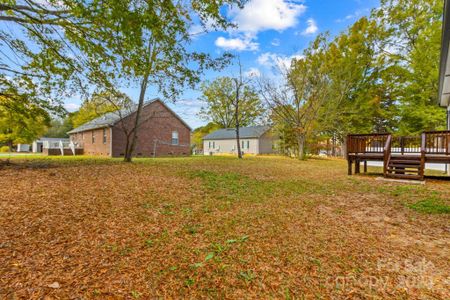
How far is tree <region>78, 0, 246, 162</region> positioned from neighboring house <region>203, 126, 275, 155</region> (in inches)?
879

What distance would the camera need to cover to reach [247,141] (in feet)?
108

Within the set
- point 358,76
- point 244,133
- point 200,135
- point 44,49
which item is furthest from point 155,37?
point 200,135

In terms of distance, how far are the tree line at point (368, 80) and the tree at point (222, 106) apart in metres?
10.2

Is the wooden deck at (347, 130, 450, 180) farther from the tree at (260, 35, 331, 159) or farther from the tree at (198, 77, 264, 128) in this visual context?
the tree at (198, 77, 264, 128)

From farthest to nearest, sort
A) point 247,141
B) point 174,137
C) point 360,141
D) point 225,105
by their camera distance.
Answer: point 225,105
point 247,141
point 174,137
point 360,141

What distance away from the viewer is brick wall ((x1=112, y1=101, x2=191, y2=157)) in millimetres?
19031

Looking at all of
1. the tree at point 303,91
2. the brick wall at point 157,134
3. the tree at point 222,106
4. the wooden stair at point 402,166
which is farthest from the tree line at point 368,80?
the tree at point 222,106

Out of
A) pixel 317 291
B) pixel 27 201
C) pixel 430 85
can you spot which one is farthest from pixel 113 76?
pixel 430 85

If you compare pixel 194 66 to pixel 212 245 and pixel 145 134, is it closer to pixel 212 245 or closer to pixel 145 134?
pixel 212 245

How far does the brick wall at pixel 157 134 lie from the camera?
19031mm

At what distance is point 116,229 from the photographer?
10.8ft

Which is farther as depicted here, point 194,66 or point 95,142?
point 95,142

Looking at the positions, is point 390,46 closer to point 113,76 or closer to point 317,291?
point 113,76

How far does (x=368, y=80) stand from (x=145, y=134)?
21.7 metres
